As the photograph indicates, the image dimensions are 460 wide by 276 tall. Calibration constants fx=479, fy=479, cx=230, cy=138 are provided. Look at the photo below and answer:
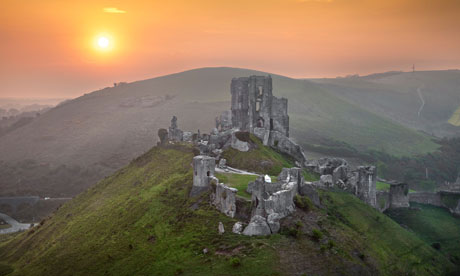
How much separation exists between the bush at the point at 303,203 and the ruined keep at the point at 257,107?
38.9m

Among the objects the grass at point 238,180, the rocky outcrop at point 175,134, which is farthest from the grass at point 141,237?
the rocky outcrop at point 175,134

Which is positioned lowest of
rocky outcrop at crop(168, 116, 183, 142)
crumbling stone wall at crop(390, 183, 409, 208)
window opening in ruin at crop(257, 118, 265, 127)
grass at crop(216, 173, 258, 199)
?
crumbling stone wall at crop(390, 183, 409, 208)

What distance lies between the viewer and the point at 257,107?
86000 mm

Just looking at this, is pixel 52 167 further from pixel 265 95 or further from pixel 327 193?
pixel 327 193

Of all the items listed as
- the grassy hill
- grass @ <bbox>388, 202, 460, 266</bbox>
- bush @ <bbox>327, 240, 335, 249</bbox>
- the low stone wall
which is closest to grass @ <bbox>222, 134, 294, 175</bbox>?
the grassy hill

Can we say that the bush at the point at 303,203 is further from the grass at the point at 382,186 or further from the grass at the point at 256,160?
the grass at the point at 382,186

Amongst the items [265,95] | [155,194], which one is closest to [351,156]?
[265,95]

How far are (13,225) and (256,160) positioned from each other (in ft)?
246

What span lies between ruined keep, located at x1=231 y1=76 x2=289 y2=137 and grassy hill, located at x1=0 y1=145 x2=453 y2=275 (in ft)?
71.1

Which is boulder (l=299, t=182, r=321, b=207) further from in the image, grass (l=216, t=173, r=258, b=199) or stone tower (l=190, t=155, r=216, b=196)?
stone tower (l=190, t=155, r=216, b=196)

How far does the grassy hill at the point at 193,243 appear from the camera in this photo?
3650 cm

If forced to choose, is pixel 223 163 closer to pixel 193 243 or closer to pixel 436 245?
pixel 193 243

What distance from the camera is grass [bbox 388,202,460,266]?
194ft

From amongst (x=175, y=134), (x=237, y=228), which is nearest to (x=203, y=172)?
(x=237, y=228)
